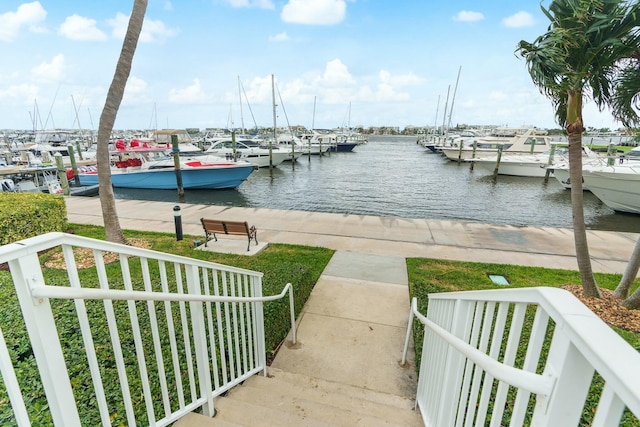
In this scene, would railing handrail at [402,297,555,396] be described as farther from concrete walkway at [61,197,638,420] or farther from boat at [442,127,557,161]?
boat at [442,127,557,161]

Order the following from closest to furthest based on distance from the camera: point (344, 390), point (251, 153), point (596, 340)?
point (596, 340), point (344, 390), point (251, 153)

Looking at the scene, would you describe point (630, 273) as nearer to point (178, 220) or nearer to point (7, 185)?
point (178, 220)

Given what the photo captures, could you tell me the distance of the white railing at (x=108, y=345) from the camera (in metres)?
1.16

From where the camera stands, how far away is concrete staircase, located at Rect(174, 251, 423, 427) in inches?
105

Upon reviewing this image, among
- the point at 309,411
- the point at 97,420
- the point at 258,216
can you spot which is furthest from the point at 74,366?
the point at 258,216

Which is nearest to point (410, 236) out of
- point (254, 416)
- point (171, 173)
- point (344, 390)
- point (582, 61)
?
point (582, 61)

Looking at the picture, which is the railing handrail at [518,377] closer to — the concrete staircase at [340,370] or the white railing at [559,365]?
the white railing at [559,365]

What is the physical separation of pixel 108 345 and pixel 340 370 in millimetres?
2452

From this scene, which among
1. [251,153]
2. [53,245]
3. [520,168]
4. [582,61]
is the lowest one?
[520,168]

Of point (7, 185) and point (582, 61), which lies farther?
point (7, 185)

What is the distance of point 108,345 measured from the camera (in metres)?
2.81

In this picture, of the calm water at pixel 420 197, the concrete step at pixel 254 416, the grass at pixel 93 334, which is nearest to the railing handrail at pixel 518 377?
the concrete step at pixel 254 416

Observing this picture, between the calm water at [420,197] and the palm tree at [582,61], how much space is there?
433 inches

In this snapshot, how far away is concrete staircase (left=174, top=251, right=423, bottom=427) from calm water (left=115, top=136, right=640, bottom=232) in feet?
34.9
